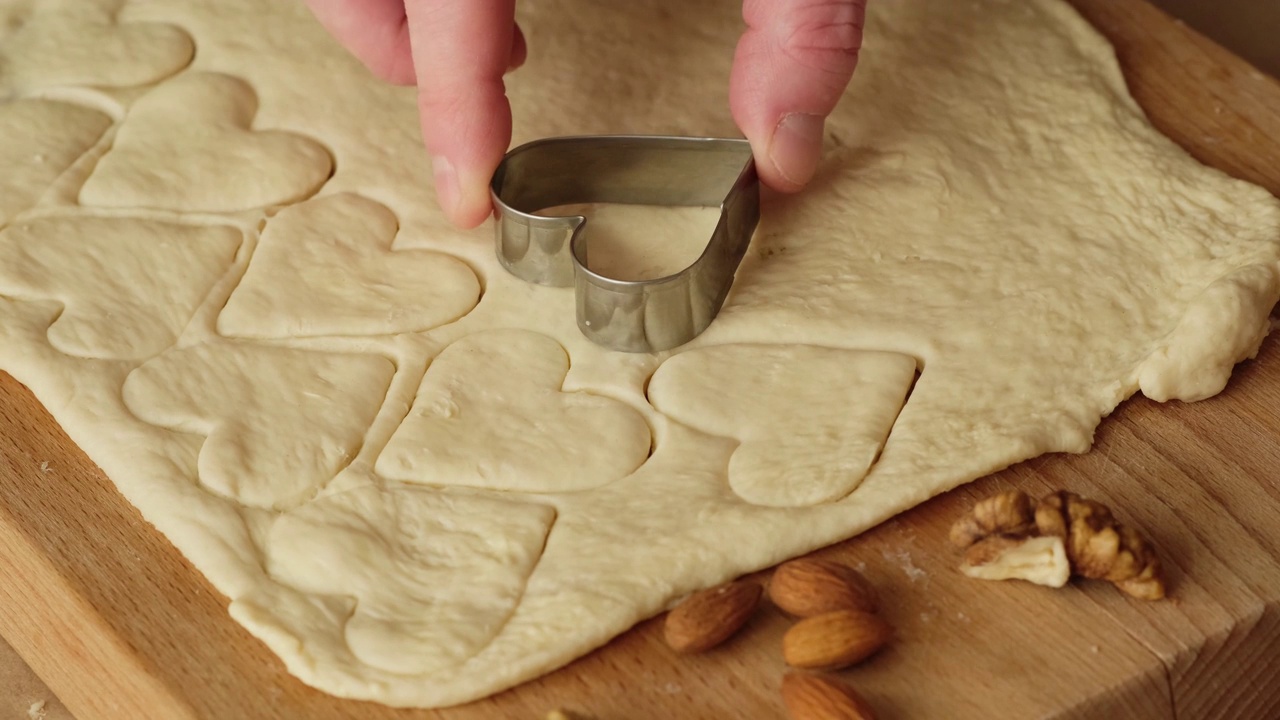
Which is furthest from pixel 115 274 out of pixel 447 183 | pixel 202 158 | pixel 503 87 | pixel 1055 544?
pixel 1055 544

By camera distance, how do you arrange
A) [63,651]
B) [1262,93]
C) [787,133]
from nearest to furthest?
[63,651], [787,133], [1262,93]

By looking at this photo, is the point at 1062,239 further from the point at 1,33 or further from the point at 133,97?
the point at 1,33

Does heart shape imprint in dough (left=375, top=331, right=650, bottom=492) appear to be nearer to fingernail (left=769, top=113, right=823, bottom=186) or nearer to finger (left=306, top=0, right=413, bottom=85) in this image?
fingernail (left=769, top=113, right=823, bottom=186)

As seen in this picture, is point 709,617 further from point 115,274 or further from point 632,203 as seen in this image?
point 115,274

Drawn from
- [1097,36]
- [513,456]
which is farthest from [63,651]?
[1097,36]

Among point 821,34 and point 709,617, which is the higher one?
point 821,34

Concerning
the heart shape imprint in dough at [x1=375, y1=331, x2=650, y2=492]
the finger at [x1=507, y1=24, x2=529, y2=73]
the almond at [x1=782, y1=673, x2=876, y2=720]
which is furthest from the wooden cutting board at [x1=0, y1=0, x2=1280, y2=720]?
the finger at [x1=507, y1=24, x2=529, y2=73]
